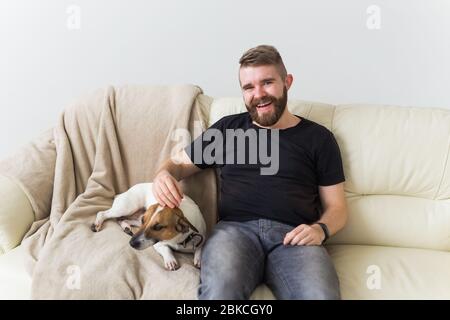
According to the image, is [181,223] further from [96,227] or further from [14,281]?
[14,281]

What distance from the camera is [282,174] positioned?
5.45 ft

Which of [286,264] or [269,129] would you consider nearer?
[286,264]

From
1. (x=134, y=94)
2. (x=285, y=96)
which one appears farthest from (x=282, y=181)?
(x=134, y=94)

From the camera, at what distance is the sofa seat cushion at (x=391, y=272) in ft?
4.85

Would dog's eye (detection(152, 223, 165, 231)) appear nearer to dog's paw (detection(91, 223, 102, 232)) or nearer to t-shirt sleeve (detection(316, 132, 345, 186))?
dog's paw (detection(91, 223, 102, 232))

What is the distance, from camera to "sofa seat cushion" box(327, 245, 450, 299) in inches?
58.2

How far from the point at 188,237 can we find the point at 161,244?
10 cm

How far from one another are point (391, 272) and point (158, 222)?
0.88m

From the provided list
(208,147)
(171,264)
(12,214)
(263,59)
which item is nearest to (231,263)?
(171,264)

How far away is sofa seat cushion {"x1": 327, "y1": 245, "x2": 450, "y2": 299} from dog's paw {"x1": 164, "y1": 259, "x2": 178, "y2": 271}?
0.59 m

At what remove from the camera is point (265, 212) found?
1.63m
